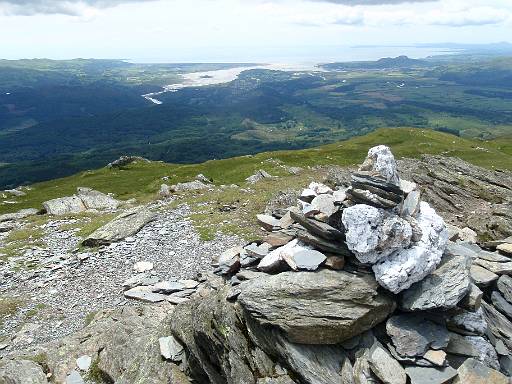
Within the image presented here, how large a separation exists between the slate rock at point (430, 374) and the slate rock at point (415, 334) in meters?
0.61

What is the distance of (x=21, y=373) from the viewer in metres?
22.9

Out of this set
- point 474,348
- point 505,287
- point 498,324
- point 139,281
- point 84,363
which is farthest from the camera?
point 139,281

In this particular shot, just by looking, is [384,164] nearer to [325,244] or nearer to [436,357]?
[325,244]

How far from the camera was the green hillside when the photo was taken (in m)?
97.8

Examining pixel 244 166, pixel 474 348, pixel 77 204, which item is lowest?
pixel 244 166

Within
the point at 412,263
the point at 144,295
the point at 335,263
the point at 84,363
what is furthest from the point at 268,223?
the point at 84,363

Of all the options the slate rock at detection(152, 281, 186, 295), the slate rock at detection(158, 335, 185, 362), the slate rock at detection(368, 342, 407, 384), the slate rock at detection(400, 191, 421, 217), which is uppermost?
the slate rock at detection(400, 191, 421, 217)

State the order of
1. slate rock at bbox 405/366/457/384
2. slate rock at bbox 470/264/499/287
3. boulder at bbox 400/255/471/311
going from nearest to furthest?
1. slate rock at bbox 405/366/457/384
2. boulder at bbox 400/255/471/311
3. slate rock at bbox 470/264/499/287

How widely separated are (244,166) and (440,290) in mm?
90809

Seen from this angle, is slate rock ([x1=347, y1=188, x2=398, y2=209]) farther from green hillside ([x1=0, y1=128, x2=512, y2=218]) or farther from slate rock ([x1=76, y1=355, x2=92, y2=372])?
green hillside ([x1=0, y1=128, x2=512, y2=218])

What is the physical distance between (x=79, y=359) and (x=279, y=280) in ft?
44.2

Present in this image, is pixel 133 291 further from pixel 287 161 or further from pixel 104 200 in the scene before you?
pixel 287 161

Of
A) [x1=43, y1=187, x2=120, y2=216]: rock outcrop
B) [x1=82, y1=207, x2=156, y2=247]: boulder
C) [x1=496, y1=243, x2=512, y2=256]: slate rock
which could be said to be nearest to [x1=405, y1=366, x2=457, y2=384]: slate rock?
[x1=496, y1=243, x2=512, y2=256]: slate rock

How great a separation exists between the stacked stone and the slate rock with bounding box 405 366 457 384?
4 cm
